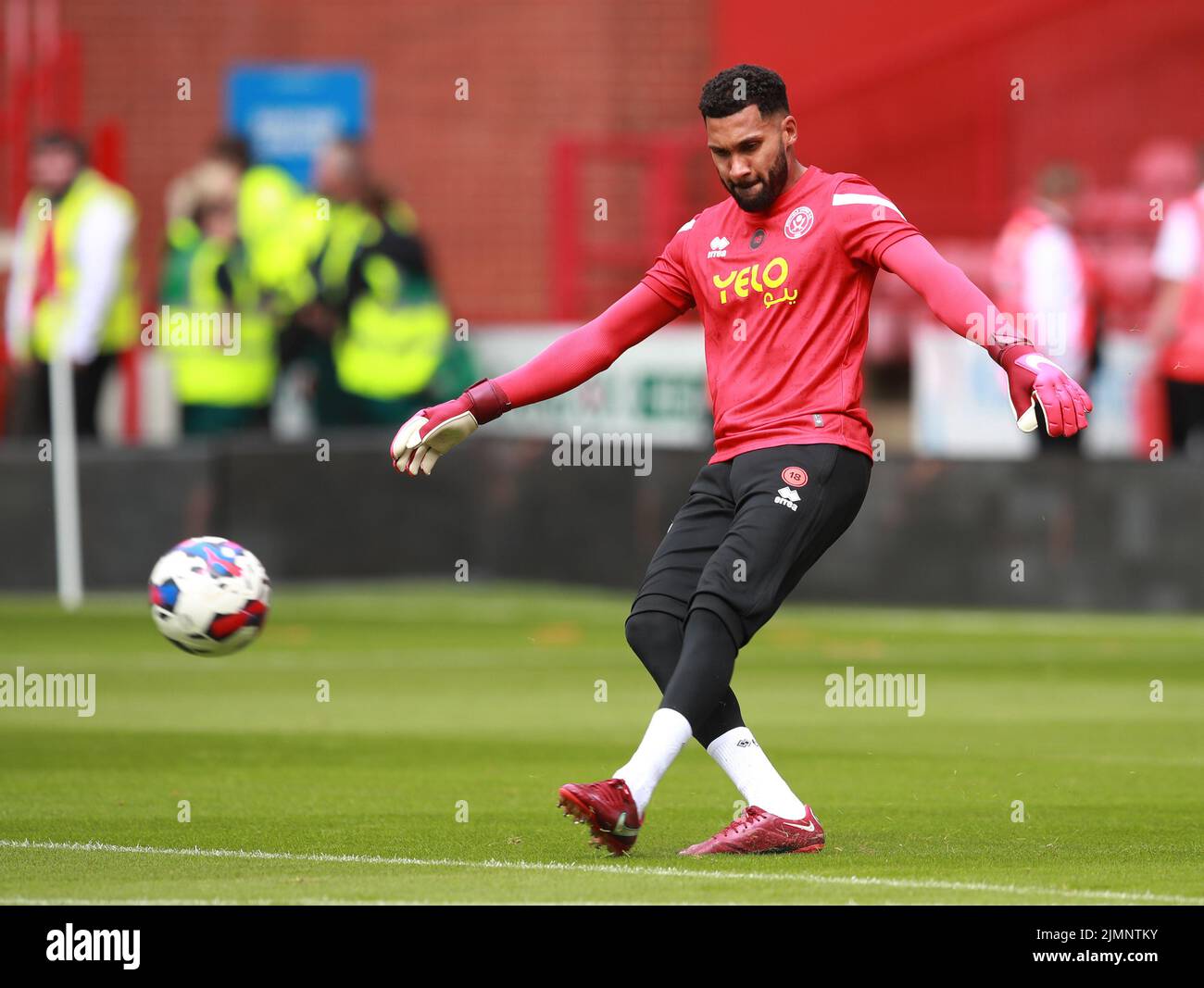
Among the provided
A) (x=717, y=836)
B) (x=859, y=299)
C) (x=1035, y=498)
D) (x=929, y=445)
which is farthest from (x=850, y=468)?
(x=929, y=445)

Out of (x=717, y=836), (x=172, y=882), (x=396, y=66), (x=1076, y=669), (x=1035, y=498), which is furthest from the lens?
(x=396, y=66)

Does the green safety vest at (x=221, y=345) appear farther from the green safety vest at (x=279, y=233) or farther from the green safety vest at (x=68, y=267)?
the green safety vest at (x=68, y=267)

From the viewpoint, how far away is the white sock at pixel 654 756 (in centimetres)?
706

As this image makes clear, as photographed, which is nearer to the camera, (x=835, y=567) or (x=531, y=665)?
A: (x=531, y=665)

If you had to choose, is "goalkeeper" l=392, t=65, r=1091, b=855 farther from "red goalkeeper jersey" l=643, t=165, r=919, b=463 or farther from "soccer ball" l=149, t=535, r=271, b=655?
"soccer ball" l=149, t=535, r=271, b=655

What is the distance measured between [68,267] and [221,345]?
121cm

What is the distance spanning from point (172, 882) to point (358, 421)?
36.8 ft

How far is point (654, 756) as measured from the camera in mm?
7066

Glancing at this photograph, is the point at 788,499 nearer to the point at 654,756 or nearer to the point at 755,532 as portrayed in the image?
the point at 755,532

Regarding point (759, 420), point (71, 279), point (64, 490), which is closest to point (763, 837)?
point (759, 420)

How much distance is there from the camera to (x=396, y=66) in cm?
2344

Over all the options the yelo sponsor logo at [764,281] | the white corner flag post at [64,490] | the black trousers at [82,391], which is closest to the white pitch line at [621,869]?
the yelo sponsor logo at [764,281]

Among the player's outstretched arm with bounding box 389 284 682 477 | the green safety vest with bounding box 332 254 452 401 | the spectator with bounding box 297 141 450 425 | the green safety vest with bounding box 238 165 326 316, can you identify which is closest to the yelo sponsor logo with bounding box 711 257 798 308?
the player's outstretched arm with bounding box 389 284 682 477

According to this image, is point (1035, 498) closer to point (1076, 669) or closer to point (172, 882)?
point (1076, 669)
